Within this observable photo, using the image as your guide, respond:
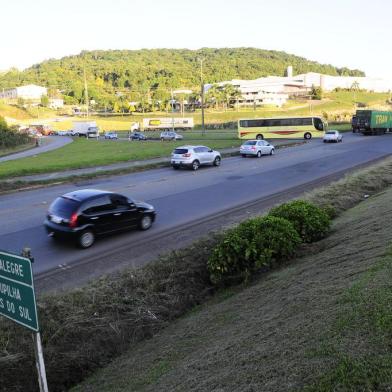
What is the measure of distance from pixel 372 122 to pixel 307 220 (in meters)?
56.6

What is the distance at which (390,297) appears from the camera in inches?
177

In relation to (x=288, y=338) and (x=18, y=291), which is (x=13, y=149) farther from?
(x=288, y=338)

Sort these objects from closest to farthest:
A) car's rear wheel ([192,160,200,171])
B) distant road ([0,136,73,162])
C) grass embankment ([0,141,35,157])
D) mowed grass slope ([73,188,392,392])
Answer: mowed grass slope ([73,188,392,392])
car's rear wheel ([192,160,200,171])
distant road ([0,136,73,162])
grass embankment ([0,141,35,157])

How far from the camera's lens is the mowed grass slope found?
143 inches

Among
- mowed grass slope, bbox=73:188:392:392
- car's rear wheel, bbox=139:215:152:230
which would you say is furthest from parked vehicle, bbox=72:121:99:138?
mowed grass slope, bbox=73:188:392:392

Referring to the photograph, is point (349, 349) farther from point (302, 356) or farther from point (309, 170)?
point (309, 170)

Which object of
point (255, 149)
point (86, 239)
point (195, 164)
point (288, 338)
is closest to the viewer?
point (288, 338)

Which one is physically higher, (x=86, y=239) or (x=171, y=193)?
(x=86, y=239)

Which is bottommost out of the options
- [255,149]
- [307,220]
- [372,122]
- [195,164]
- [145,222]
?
[195,164]

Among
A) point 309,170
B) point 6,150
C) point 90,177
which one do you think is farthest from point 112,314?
point 6,150

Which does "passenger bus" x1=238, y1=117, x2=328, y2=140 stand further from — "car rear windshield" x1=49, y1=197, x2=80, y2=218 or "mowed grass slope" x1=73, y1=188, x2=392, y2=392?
"mowed grass slope" x1=73, y1=188, x2=392, y2=392

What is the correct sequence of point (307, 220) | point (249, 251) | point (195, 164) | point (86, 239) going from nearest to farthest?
point (249, 251)
point (307, 220)
point (86, 239)
point (195, 164)

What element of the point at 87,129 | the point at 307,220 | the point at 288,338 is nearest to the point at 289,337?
the point at 288,338

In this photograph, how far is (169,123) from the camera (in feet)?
336
